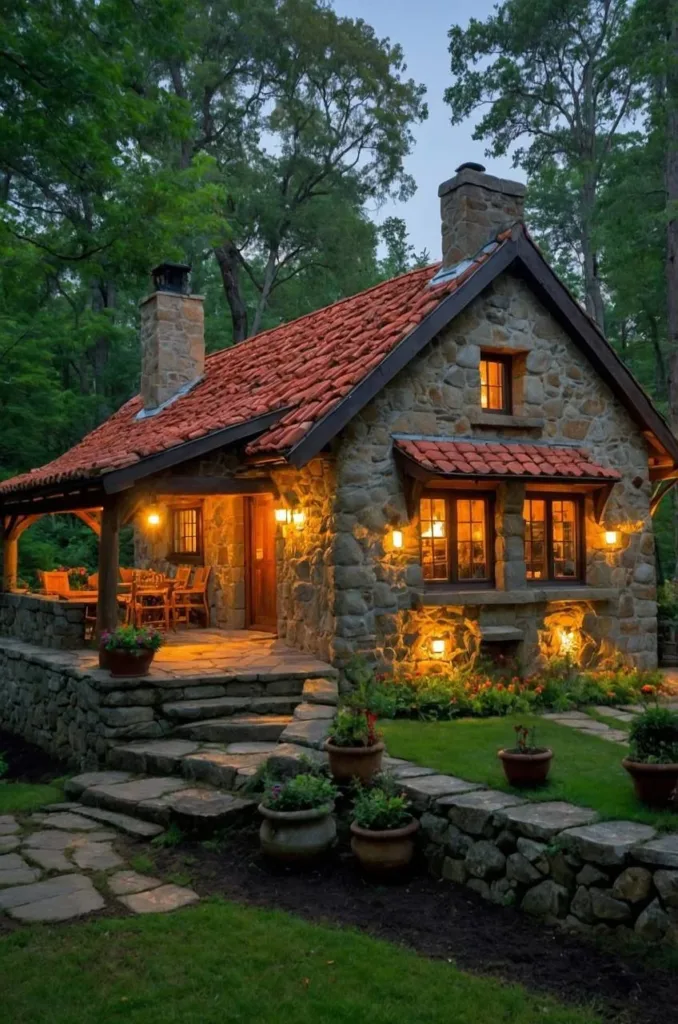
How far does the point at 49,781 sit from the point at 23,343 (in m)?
12.8

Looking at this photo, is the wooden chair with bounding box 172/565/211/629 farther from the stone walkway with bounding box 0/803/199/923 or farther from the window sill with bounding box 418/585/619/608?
the stone walkway with bounding box 0/803/199/923

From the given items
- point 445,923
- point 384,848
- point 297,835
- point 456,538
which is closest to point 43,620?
point 456,538

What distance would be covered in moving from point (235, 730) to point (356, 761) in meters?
2.45

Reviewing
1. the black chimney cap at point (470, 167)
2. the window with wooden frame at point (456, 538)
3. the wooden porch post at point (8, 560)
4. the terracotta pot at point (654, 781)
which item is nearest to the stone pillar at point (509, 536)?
the window with wooden frame at point (456, 538)

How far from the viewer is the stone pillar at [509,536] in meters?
10.3

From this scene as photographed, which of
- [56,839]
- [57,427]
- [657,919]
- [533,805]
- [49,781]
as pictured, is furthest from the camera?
[57,427]

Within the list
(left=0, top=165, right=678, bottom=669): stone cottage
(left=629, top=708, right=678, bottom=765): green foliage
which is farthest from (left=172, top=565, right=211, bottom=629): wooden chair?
(left=629, top=708, right=678, bottom=765): green foliage

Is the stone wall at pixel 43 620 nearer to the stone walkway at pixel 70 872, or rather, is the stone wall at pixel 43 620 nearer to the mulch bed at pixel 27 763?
the mulch bed at pixel 27 763

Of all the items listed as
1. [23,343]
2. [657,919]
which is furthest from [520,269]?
[23,343]

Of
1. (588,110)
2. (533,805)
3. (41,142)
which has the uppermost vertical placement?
(588,110)

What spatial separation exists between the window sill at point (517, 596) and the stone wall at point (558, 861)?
4.04 m

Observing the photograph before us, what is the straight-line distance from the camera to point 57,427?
20484 millimetres

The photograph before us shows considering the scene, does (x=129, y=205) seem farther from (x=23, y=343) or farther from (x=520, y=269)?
(x=23, y=343)

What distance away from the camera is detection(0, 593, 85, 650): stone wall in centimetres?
1124
